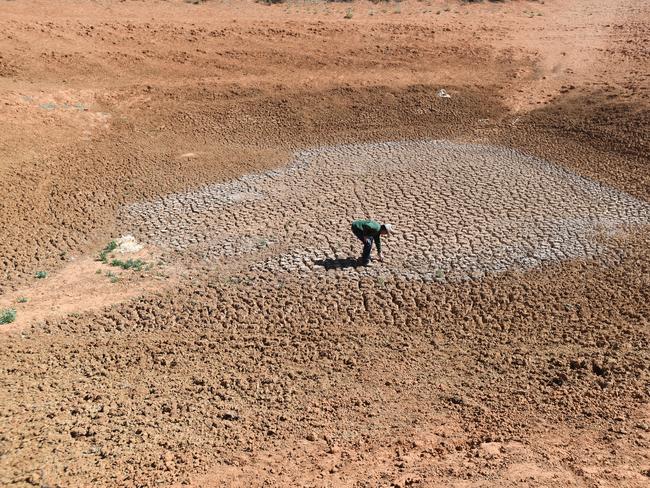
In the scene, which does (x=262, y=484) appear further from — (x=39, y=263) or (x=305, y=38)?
(x=305, y=38)

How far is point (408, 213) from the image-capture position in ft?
44.6

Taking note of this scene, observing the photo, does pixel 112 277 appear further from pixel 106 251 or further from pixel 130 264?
pixel 106 251

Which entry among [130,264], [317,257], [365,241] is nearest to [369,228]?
[365,241]

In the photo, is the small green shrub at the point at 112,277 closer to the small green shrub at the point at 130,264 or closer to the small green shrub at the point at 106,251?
the small green shrub at the point at 130,264

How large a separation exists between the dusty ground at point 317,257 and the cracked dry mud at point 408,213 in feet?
0.27

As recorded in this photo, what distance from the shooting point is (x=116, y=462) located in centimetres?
743

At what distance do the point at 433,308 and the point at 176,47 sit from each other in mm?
16432

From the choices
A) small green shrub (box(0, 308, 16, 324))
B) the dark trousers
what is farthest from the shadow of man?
small green shrub (box(0, 308, 16, 324))

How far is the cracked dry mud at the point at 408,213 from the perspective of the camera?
12.1m

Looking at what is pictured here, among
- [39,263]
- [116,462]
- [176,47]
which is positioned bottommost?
[116,462]

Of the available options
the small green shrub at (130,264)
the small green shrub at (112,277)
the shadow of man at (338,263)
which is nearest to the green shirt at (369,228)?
A: the shadow of man at (338,263)

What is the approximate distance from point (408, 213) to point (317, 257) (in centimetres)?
284

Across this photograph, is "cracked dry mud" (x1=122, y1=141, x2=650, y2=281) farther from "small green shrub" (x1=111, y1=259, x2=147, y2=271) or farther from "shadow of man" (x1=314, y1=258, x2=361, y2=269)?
"small green shrub" (x1=111, y1=259, x2=147, y2=271)

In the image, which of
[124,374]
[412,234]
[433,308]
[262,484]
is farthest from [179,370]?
[412,234]
